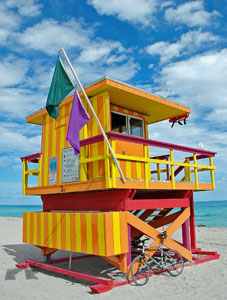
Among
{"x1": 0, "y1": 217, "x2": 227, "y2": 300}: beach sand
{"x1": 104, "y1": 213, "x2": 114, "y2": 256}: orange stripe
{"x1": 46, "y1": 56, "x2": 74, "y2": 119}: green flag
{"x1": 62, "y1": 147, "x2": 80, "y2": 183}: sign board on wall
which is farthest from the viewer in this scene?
{"x1": 62, "y1": 147, "x2": 80, "y2": 183}: sign board on wall

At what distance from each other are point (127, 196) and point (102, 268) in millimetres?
3360

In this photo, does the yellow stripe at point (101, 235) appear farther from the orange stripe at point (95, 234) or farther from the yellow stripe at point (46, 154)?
the yellow stripe at point (46, 154)

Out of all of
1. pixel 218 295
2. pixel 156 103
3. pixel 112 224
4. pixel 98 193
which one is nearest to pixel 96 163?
pixel 98 193

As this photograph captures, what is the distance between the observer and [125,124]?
30.5ft

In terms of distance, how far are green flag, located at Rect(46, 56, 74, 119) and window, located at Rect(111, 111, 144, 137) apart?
1845mm

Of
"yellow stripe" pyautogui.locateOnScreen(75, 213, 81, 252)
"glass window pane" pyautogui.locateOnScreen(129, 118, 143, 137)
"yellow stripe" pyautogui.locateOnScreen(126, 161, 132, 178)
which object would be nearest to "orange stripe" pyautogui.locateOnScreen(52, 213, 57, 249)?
"yellow stripe" pyautogui.locateOnScreen(75, 213, 81, 252)

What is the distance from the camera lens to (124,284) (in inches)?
267

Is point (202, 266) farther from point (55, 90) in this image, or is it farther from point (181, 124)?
point (55, 90)

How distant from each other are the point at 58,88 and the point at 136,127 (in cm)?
304

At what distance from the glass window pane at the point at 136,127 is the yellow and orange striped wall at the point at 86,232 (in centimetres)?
325

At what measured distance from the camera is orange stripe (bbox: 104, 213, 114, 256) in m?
6.42

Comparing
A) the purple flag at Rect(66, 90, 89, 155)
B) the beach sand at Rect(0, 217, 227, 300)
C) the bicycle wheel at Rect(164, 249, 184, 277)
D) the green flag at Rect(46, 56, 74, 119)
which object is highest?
the green flag at Rect(46, 56, 74, 119)

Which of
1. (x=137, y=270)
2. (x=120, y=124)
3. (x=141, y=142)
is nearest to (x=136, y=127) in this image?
(x=120, y=124)

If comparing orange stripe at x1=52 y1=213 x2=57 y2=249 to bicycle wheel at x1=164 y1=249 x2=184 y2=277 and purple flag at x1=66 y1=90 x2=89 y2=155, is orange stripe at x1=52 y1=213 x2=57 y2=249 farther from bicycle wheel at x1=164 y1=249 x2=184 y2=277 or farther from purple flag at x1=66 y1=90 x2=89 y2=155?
bicycle wheel at x1=164 y1=249 x2=184 y2=277
